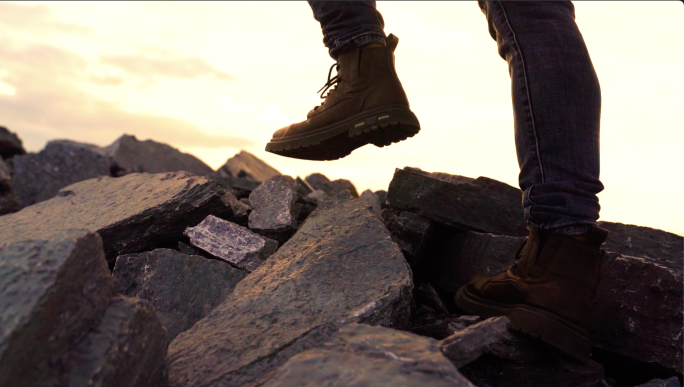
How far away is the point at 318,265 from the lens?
2387 millimetres

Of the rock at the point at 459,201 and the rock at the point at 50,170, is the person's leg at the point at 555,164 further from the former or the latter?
the rock at the point at 50,170

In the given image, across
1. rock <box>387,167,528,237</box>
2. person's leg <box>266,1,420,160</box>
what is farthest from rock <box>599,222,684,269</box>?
person's leg <box>266,1,420,160</box>

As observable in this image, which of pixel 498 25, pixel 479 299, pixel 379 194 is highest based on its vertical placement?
pixel 498 25

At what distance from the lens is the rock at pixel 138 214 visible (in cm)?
316

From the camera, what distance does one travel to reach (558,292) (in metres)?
2.10

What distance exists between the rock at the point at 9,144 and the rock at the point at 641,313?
26.1ft

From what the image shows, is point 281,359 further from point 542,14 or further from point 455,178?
point 455,178

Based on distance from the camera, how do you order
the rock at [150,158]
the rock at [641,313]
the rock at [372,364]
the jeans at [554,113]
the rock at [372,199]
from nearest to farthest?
the rock at [372,364]
the jeans at [554,113]
the rock at [641,313]
the rock at [372,199]
the rock at [150,158]

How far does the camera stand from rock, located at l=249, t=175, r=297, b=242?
3.27 metres

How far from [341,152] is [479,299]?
1.17 m

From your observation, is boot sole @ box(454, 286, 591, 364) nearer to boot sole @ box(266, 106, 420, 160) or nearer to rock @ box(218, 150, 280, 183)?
boot sole @ box(266, 106, 420, 160)

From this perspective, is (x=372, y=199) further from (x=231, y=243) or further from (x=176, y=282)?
(x=176, y=282)

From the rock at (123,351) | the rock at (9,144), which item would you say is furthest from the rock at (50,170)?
the rock at (123,351)

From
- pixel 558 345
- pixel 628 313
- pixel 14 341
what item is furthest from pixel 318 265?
pixel 628 313
